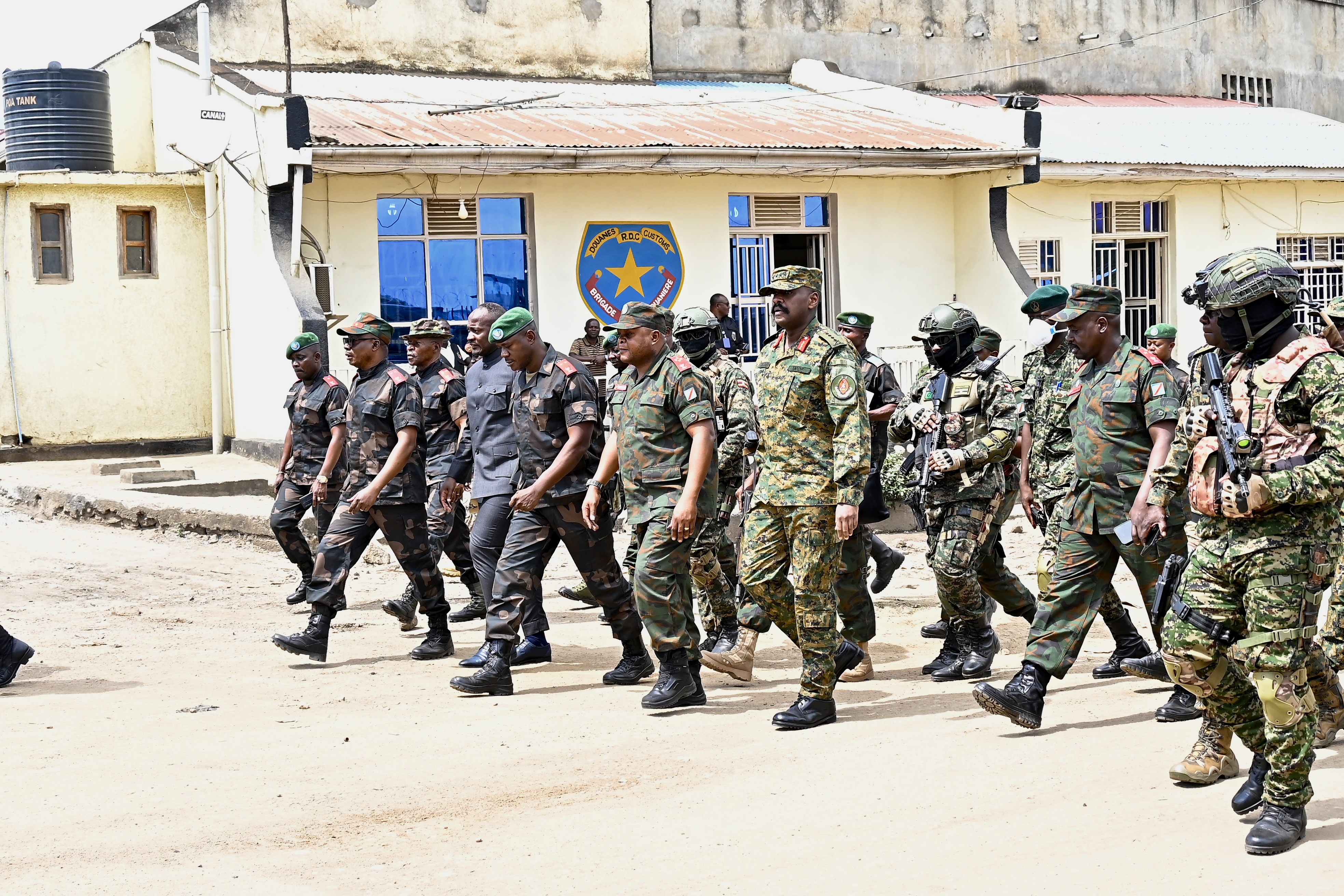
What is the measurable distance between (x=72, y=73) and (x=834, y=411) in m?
13.8

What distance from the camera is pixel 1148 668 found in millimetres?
6801

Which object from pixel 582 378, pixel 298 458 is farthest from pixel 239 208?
pixel 582 378

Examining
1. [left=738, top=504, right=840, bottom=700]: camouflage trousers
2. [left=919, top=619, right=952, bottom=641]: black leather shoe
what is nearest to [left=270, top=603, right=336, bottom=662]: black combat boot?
[left=738, top=504, right=840, bottom=700]: camouflage trousers

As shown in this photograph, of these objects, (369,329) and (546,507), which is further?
(369,329)

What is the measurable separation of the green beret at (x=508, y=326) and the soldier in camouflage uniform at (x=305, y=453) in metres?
2.65

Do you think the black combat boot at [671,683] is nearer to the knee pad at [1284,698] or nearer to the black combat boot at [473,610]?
the black combat boot at [473,610]

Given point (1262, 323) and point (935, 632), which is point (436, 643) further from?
point (1262, 323)

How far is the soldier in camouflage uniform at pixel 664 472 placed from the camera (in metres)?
6.93

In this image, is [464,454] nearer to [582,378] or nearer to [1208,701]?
[582,378]

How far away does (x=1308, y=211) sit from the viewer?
72.0 feet

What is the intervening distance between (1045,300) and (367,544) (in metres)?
3.72

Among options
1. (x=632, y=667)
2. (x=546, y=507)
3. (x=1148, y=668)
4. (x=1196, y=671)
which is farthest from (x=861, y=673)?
(x=1196, y=671)

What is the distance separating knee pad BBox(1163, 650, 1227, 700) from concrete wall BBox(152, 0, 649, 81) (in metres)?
15.6

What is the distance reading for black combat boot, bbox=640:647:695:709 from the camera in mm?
7098
